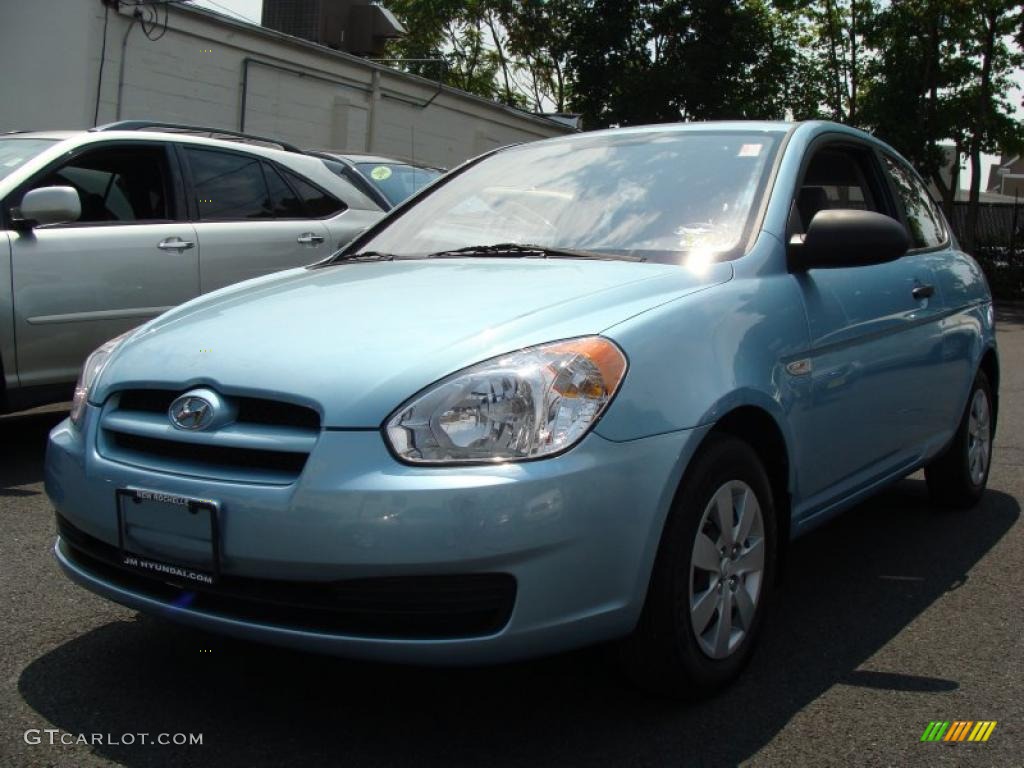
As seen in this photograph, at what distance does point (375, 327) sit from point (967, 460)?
10.7 ft

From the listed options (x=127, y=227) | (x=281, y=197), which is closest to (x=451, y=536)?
(x=127, y=227)

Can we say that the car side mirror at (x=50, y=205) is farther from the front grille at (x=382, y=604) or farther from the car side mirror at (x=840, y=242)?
the car side mirror at (x=840, y=242)

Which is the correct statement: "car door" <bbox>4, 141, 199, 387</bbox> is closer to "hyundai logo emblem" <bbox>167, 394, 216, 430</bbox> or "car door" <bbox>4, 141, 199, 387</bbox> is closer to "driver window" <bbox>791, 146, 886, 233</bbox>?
"hyundai logo emblem" <bbox>167, 394, 216, 430</bbox>

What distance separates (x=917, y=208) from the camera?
4957 millimetres

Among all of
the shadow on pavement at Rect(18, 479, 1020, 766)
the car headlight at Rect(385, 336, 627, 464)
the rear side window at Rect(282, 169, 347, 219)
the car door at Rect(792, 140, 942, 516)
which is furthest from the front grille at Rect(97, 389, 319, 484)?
the rear side window at Rect(282, 169, 347, 219)

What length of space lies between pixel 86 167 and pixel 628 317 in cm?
418

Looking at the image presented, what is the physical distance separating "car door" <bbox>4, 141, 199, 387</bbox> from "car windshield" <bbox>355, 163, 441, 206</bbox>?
1977 mm

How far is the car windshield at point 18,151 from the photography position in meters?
5.84

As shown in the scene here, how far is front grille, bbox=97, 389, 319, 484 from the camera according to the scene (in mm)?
2600

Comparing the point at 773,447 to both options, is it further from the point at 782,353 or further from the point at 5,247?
the point at 5,247

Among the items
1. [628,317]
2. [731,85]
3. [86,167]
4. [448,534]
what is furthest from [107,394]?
[731,85]

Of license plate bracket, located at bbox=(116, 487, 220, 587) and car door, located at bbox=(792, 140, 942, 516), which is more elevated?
car door, located at bbox=(792, 140, 942, 516)

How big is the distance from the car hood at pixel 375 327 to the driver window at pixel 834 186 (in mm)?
991

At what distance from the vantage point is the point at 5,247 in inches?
215
